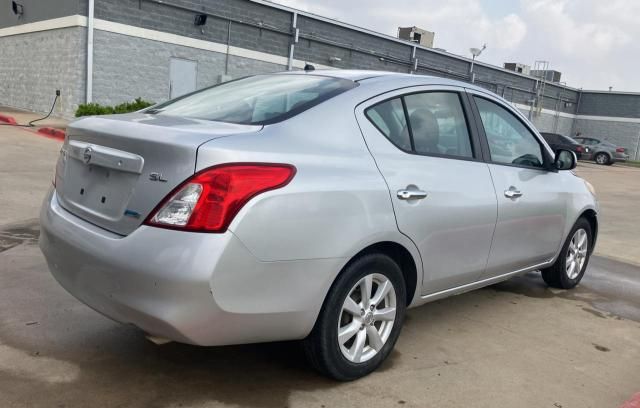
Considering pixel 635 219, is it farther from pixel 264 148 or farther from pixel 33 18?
pixel 33 18

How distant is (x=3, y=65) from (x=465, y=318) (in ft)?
78.5

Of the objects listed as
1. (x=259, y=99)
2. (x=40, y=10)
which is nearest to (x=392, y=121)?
(x=259, y=99)

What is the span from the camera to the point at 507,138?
427 centimetres

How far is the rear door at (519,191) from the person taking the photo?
13.1 feet

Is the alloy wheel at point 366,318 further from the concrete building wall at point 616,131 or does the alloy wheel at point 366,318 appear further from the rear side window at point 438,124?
the concrete building wall at point 616,131

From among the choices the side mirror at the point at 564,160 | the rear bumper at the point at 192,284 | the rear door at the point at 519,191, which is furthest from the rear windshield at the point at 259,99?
the side mirror at the point at 564,160

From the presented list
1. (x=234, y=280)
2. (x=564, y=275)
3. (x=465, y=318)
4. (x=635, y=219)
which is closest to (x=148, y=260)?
(x=234, y=280)

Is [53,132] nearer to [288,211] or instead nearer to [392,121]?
[392,121]

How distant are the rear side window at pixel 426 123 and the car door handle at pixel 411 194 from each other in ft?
0.86

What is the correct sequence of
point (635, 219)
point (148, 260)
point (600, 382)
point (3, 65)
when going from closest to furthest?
point (148, 260) < point (600, 382) < point (635, 219) < point (3, 65)

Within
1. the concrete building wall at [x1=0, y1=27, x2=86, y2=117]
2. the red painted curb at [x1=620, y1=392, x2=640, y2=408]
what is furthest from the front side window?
the concrete building wall at [x1=0, y1=27, x2=86, y2=117]

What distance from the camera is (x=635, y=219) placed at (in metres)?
10.7

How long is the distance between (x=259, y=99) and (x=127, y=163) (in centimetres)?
98

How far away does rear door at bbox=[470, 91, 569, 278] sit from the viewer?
13.1 feet
